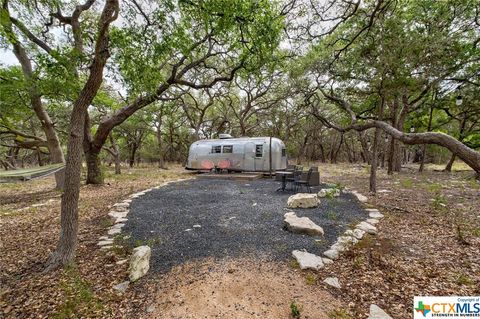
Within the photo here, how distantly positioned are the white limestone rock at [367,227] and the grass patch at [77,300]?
4498mm

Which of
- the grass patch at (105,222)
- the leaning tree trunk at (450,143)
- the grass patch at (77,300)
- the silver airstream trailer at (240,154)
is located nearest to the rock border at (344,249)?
the leaning tree trunk at (450,143)

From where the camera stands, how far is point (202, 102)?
22.8 meters

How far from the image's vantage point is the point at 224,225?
4719 mm

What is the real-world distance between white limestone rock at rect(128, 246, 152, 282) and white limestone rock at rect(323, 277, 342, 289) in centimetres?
244

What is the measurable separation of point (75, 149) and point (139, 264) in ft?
6.23

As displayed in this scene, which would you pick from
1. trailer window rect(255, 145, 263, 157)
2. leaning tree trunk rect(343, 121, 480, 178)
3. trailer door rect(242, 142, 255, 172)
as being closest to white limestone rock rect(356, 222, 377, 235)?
leaning tree trunk rect(343, 121, 480, 178)

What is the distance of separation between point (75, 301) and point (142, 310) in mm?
821

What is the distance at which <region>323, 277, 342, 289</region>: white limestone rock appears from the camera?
2.69 m

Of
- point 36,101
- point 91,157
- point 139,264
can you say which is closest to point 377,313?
point 139,264

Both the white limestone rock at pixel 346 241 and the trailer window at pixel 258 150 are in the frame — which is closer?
the white limestone rock at pixel 346 241

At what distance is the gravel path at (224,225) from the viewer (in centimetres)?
355

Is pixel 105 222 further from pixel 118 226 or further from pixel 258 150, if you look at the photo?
A: pixel 258 150

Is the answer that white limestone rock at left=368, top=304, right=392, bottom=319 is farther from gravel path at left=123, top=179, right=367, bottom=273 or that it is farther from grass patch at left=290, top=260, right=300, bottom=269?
gravel path at left=123, top=179, right=367, bottom=273

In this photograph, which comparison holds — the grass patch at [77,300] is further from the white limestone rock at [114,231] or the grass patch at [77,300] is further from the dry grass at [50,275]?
the white limestone rock at [114,231]
